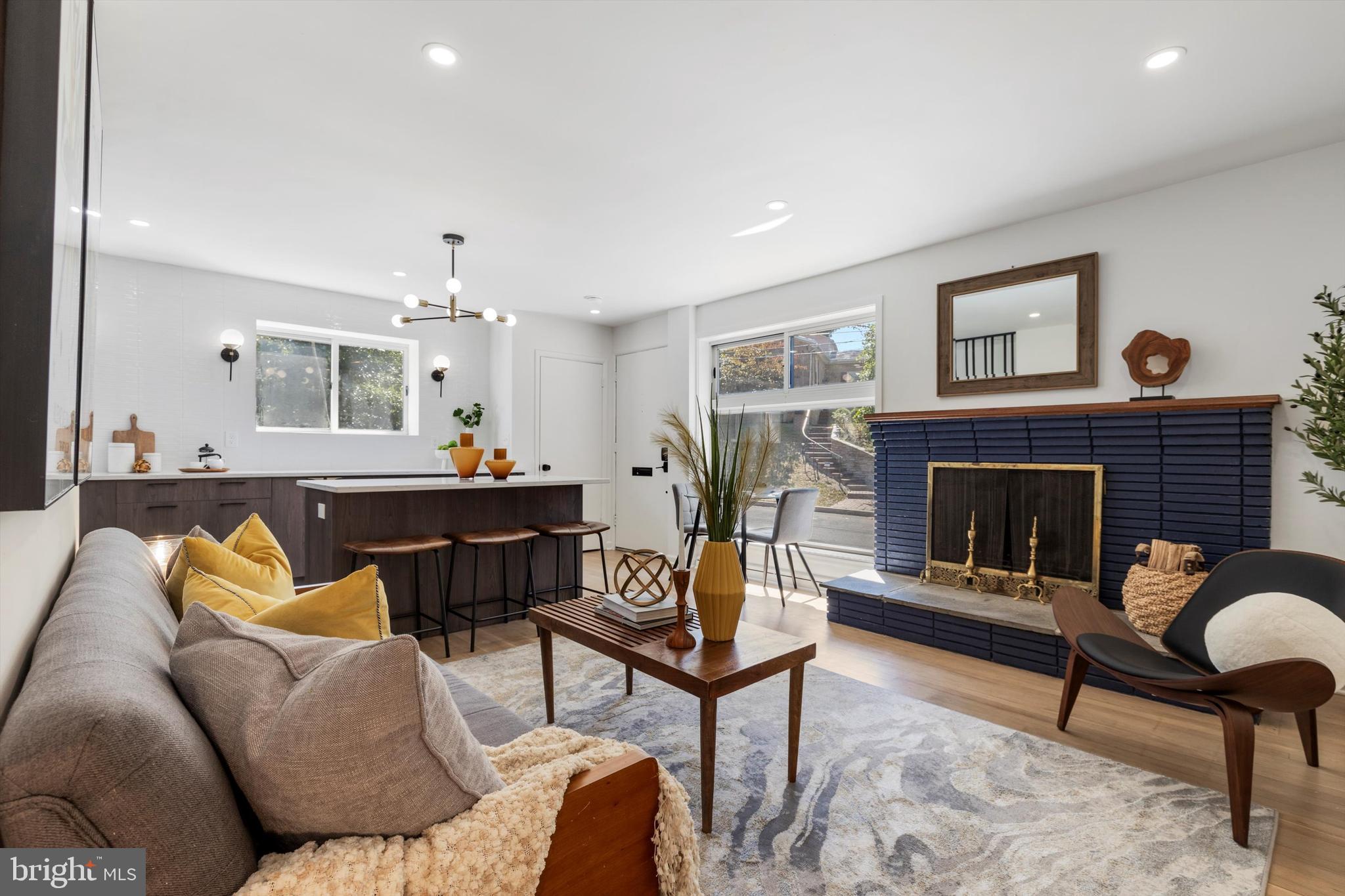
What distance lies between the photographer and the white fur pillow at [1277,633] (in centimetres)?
192

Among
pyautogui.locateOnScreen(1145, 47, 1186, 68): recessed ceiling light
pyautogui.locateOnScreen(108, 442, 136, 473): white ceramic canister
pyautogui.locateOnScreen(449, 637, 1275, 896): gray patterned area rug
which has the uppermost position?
pyautogui.locateOnScreen(1145, 47, 1186, 68): recessed ceiling light

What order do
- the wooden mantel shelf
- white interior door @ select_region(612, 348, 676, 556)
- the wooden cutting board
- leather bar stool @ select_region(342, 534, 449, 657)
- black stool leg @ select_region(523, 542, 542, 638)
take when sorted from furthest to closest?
white interior door @ select_region(612, 348, 676, 556)
the wooden cutting board
black stool leg @ select_region(523, 542, 542, 638)
leather bar stool @ select_region(342, 534, 449, 657)
the wooden mantel shelf

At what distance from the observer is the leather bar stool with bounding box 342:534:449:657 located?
126 inches

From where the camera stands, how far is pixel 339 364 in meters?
5.66

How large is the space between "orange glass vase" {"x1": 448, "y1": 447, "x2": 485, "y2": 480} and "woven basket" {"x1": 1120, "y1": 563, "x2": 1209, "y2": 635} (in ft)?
11.4

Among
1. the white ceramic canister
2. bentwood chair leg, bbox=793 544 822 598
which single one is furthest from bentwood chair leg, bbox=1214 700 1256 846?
the white ceramic canister

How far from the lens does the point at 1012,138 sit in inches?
110

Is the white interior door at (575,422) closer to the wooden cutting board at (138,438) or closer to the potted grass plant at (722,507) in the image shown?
the wooden cutting board at (138,438)

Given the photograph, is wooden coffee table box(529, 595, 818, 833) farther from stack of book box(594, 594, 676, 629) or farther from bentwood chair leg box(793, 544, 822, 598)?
bentwood chair leg box(793, 544, 822, 598)

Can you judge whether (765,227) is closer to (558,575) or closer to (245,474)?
(558,575)

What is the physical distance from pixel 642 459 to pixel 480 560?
9.41ft

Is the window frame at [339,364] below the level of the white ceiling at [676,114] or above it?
below

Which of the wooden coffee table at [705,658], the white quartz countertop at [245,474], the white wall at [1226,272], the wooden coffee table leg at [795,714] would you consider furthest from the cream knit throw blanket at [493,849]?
the white quartz countertop at [245,474]

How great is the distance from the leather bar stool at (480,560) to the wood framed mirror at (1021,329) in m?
2.92
